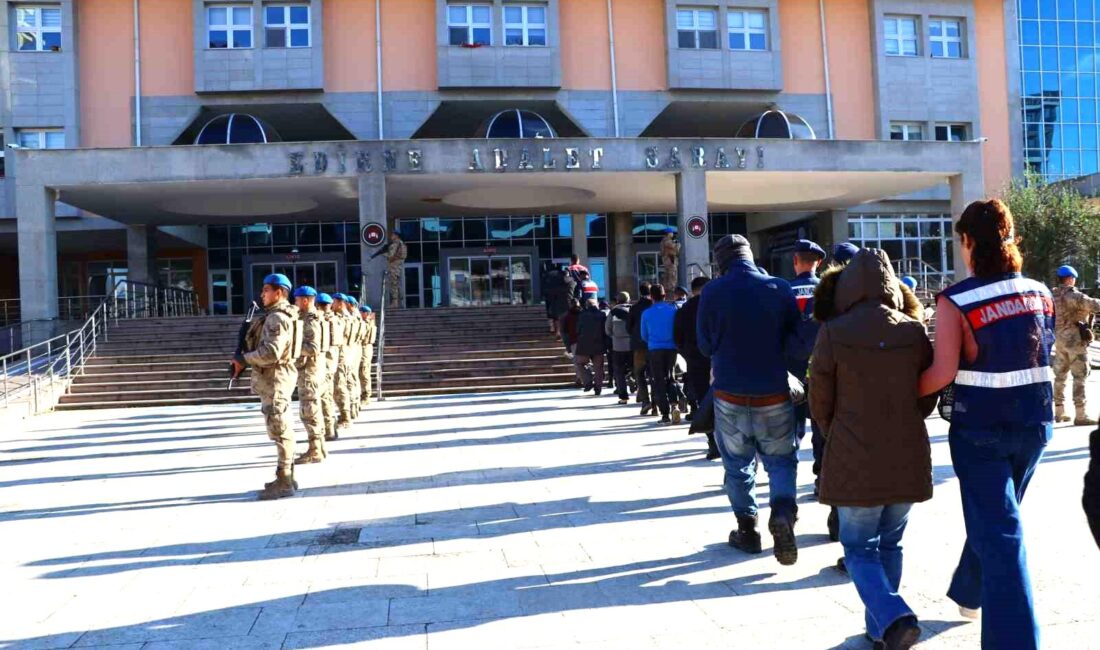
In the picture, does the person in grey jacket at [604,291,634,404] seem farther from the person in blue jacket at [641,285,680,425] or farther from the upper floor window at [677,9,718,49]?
the upper floor window at [677,9,718,49]

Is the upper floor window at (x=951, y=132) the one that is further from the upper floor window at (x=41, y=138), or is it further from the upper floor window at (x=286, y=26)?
the upper floor window at (x=41, y=138)

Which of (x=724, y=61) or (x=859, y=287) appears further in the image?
(x=724, y=61)

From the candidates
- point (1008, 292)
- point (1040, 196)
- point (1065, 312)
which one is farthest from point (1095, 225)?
point (1008, 292)

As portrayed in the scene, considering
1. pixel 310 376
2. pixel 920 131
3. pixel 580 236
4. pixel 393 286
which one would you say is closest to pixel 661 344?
pixel 310 376

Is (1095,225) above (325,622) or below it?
above

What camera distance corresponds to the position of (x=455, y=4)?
1135 inches

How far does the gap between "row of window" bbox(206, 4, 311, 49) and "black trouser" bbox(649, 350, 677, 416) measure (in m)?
21.6

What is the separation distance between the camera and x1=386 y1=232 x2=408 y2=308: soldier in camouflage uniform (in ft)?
69.6

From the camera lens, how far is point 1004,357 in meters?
3.35

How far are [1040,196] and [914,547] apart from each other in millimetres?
28129

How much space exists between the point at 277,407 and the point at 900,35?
30.9m

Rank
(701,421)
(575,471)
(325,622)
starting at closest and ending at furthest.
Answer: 1. (325,622)
2. (701,421)
3. (575,471)

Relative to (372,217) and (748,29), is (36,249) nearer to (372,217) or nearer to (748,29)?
(372,217)

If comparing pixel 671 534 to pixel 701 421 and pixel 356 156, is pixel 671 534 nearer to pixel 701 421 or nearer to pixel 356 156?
pixel 701 421
